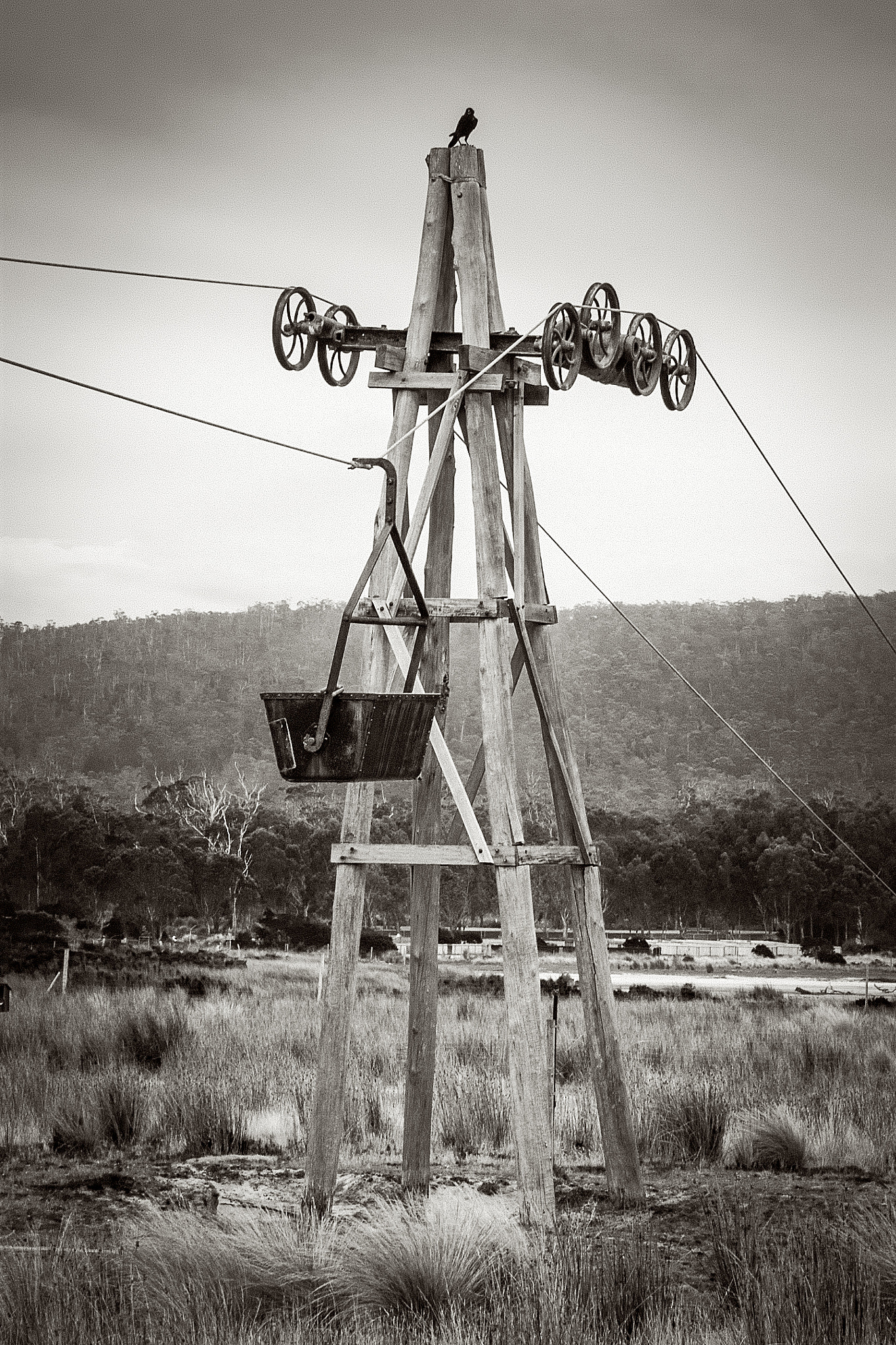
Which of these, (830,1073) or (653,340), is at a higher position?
(653,340)

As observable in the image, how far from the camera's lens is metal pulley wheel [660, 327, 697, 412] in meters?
7.73

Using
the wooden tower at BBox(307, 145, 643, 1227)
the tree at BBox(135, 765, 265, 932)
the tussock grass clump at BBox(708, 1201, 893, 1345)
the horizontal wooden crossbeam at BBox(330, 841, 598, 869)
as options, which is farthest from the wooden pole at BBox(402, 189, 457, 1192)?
the tree at BBox(135, 765, 265, 932)

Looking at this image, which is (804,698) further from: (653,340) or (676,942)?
(653,340)

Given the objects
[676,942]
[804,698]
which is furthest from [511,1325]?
[804,698]

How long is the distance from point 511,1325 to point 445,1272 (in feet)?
1.91

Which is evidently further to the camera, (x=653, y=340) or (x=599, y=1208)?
(x=653, y=340)

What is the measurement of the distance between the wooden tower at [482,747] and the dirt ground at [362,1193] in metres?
0.35

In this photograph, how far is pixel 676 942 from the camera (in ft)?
127

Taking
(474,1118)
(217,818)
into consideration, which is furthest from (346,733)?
(217,818)

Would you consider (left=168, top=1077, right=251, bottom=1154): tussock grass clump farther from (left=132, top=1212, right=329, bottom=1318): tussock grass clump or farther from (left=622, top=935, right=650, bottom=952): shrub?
(left=622, top=935, right=650, bottom=952): shrub

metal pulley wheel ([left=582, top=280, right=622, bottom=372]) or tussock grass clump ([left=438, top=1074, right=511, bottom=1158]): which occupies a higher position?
metal pulley wheel ([left=582, top=280, right=622, bottom=372])

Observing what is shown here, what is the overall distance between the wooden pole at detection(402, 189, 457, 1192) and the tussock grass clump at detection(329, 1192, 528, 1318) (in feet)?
5.03

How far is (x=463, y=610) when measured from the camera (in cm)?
682

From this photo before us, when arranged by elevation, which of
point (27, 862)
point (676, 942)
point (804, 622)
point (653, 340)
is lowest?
point (676, 942)
